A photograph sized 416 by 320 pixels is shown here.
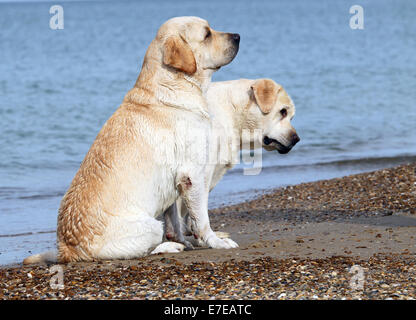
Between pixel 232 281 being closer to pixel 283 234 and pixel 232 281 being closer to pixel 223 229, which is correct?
pixel 283 234

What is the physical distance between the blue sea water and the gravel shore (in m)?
2.04

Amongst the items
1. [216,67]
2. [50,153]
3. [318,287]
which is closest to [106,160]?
[216,67]

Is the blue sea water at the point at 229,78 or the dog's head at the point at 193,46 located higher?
the dog's head at the point at 193,46

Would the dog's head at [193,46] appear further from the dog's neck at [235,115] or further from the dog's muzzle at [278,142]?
the dog's muzzle at [278,142]

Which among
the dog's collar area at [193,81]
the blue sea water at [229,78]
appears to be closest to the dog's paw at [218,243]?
the dog's collar area at [193,81]

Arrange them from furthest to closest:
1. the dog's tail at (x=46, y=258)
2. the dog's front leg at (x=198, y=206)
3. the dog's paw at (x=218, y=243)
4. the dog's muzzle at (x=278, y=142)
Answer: the dog's muzzle at (x=278, y=142) < the dog's paw at (x=218, y=243) < the dog's front leg at (x=198, y=206) < the dog's tail at (x=46, y=258)

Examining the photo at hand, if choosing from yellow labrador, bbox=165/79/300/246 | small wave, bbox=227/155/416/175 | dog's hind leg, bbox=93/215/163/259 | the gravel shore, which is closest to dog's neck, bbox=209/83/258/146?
yellow labrador, bbox=165/79/300/246

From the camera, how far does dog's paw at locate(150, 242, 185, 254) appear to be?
5.95 metres

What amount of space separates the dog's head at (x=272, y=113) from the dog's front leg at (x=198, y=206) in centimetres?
116

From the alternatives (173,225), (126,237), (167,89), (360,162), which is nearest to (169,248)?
(173,225)

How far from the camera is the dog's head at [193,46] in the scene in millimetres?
5832

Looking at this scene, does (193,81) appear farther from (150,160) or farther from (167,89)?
(150,160)

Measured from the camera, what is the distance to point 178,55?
5824mm

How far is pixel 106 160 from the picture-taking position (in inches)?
222
